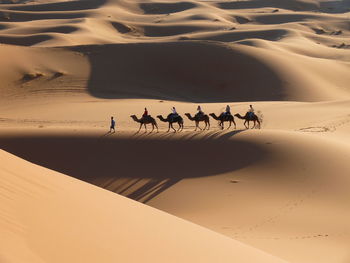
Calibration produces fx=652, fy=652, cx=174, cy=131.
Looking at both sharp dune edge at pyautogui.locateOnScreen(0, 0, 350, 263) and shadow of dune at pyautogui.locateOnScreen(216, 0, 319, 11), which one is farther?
shadow of dune at pyautogui.locateOnScreen(216, 0, 319, 11)

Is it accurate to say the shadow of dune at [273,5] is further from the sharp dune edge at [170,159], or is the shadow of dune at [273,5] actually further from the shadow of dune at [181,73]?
the shadow of dune at [181,73]

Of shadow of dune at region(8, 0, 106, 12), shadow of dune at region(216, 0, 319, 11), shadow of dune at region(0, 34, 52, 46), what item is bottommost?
shadow of dune at region(0, 34, 52, 46)

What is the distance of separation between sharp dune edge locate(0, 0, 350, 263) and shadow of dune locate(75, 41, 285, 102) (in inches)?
4.5

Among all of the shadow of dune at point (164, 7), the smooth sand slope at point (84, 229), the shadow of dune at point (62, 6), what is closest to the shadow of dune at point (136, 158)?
the smooth sand slope at point (84, 229)

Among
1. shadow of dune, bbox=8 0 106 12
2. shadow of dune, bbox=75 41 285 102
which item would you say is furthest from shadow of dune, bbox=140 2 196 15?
shadow of dune, bbox=75 41 285 102

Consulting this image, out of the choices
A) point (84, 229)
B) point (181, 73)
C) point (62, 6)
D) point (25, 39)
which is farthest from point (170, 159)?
point (62, 6)

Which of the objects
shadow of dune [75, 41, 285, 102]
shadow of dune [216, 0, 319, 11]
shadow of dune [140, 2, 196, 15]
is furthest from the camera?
shadow of dune [216, 0, 319, 11]

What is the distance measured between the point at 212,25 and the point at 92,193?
213 ft

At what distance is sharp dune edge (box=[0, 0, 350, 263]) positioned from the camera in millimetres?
9023

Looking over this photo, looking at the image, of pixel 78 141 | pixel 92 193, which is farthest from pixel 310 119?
pixel 92 193

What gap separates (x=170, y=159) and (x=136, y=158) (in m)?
1.14

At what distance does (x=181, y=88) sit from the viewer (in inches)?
1474

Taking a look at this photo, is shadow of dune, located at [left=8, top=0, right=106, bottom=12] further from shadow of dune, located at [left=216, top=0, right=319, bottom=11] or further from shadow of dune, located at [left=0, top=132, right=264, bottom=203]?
shadow of dune, located at [left=0, top=132, right=264, bottom=203]

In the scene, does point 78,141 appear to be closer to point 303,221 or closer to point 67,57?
point 303,221
